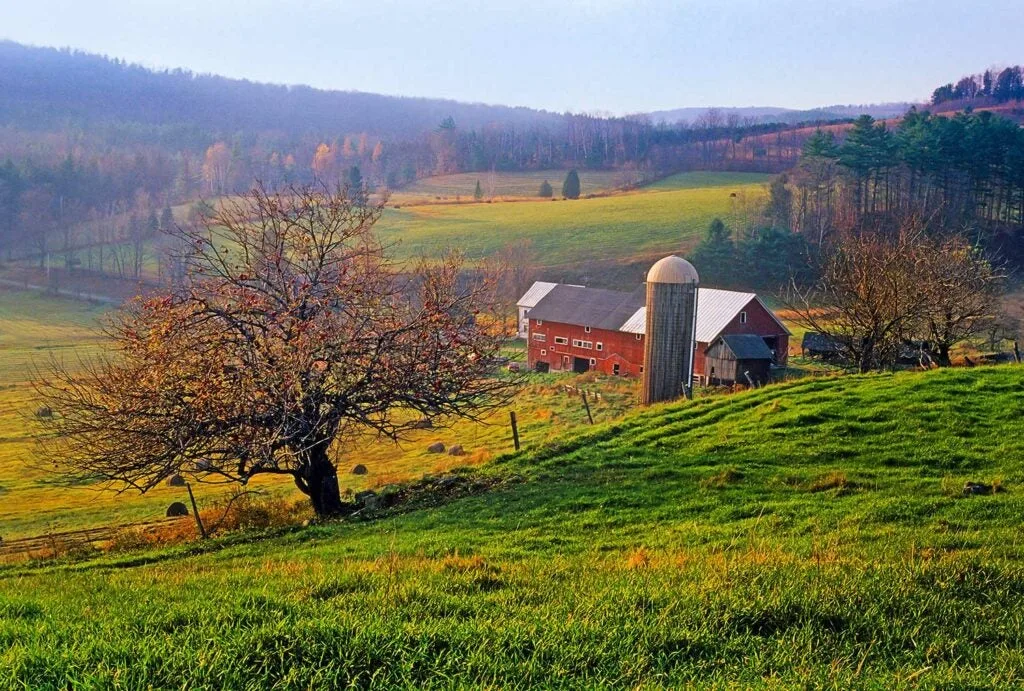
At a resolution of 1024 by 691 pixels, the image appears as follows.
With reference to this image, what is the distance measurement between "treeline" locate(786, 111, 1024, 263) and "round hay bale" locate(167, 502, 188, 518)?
63.8m

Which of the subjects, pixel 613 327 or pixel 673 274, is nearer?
pixel 673 274

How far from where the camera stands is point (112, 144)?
19800 cm

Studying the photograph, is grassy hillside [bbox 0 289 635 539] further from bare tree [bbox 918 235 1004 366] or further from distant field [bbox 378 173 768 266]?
distant field [bbox 378 173 768 266]

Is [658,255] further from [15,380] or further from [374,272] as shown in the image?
[374,272]

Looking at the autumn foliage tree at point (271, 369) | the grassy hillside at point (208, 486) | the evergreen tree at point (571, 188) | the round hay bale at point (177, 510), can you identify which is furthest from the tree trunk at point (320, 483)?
the evergreen tree at point (571, 188)

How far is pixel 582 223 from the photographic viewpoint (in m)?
95.8

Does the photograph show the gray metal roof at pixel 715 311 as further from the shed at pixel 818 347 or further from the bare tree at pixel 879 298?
the bare tree at pixel 879 298

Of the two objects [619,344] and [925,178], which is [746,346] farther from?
[925,178]

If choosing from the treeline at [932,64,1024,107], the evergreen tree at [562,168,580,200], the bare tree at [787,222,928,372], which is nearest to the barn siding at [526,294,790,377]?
the bare tree at [787,222,928,372]

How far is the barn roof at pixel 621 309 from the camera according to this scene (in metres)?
45.5

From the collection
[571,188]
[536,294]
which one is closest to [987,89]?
[571,188]

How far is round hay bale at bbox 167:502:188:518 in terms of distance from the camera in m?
24.1

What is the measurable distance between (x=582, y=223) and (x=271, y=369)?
82304mm

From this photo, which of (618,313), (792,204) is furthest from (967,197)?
(618,313)
